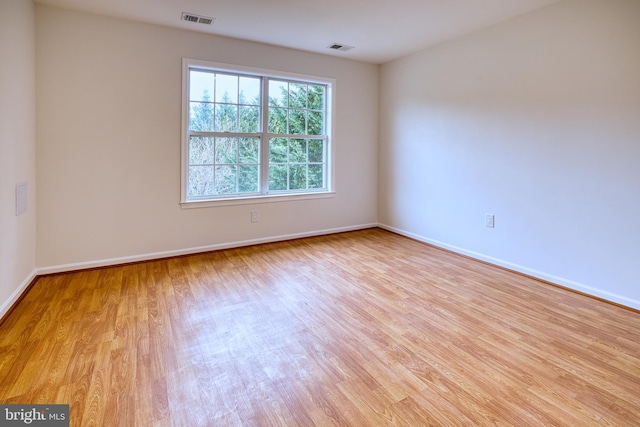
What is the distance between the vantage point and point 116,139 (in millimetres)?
3328

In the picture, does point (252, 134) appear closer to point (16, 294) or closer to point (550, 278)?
point (16, 294)

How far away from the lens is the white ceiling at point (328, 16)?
293 cm

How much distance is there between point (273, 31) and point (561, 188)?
325 cm

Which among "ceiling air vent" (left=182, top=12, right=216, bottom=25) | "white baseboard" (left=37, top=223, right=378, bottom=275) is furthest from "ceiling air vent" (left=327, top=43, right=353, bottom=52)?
"white baseboard" (left=37, top=223, right=378, bottom=275)

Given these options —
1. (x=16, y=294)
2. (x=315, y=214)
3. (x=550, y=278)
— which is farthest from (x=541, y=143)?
(x=16, y=294)

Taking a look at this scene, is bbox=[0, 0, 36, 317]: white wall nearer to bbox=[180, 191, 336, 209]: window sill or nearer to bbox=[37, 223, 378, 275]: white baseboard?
bbox=[37, 223, 378, 275]: white baseboard

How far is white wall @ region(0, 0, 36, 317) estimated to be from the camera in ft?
7.63

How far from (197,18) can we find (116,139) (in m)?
1.44

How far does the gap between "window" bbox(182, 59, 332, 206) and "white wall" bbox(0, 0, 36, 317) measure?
1281 mm

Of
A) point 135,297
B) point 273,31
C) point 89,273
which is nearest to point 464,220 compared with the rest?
point 273,31

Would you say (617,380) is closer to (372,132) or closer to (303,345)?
(303,345)

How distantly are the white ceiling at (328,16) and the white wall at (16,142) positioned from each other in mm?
565

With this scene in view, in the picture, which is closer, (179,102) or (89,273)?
(89,273)

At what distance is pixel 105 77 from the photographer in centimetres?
322
